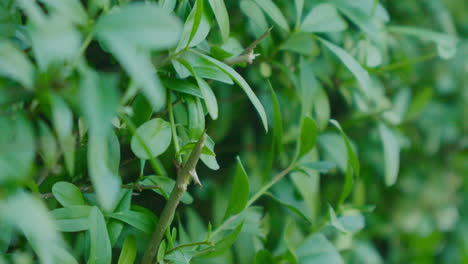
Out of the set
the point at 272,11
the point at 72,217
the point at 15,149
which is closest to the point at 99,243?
the point at 72,217

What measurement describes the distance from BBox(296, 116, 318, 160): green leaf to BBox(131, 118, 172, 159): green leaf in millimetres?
152

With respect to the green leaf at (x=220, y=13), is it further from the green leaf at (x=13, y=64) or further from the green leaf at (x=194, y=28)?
the green leaf at (x=13, y=64)

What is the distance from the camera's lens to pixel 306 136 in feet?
1.61

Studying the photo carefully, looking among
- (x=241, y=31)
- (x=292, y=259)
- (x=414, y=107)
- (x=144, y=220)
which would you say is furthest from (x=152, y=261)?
(x=414, y=107)

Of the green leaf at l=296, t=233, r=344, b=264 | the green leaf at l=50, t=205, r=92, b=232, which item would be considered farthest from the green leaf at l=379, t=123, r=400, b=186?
the green leaf at l=50, t=205, r=92, b=232

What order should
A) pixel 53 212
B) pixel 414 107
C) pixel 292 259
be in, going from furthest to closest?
pixel 414 107
pixel 292 259
pixel 53 212

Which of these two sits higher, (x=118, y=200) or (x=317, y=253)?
(x=118, y=200)

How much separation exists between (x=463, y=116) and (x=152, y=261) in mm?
713

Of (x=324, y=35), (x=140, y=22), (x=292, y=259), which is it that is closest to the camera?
(x=140, y=22)

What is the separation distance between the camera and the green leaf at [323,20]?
1.61ft

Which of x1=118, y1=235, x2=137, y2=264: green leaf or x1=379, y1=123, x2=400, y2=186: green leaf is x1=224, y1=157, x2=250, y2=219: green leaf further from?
x1=379, y1=123, x2=400, y2=186: green leaf

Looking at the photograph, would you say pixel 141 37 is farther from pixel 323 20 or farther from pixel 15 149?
pixel 323 20

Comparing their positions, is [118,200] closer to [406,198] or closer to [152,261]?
[152,261]

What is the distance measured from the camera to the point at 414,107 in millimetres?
772
